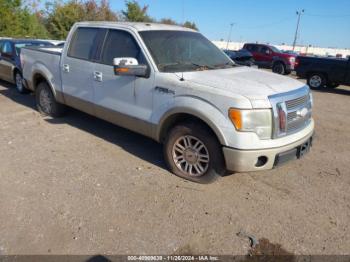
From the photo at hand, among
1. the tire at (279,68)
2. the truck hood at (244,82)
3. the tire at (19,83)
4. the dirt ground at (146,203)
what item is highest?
the truck hood at (244,82)

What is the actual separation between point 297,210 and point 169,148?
1683mm

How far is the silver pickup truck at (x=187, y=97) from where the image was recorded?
3.43 m

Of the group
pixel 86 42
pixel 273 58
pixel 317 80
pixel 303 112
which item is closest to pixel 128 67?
pixel 86 42

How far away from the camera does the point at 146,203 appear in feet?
11.7

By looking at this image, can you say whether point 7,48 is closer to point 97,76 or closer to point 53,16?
point 97,76

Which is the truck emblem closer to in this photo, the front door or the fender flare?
the front door

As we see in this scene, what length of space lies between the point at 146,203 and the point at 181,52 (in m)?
2.14

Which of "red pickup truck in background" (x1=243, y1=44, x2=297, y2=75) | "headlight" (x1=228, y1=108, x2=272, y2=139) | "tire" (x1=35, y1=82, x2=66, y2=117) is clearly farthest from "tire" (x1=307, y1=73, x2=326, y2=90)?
"headlight" (x1=228, y1=108, x2=272, y2=139)

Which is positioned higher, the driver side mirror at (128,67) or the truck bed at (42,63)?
the driver side mirror at (128,67)

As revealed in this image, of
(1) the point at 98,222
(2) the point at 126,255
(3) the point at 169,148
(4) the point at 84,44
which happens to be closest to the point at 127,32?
(4) the point at 84,44

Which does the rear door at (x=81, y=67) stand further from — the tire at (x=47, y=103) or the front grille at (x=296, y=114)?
the front grille at (x=296, y=114)

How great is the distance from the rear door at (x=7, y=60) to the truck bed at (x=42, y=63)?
2437 millimetres

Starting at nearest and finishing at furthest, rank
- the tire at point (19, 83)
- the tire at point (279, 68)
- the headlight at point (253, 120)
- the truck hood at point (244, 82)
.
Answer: the headlight at point (253, 120) < the truck hood at point (244, 82) < the tire at point (19, 83) < the tire at point (279, 68)

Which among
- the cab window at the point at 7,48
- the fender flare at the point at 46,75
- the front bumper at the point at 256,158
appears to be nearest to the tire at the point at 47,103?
the fender flare at the point at 46,75
